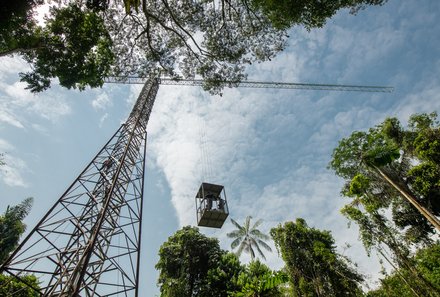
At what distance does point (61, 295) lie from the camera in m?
5.66

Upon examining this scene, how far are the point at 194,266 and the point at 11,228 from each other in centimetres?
2528

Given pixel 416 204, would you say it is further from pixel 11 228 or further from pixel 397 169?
pixel 11 228

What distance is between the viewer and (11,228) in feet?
102

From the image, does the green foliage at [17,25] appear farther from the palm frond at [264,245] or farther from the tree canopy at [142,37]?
the palm frond at [264,245]

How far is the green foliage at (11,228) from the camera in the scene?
2834cm

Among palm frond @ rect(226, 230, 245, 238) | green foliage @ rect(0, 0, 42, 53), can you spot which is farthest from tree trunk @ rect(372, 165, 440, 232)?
green foliage @ rect(0, 0, 42, 53)

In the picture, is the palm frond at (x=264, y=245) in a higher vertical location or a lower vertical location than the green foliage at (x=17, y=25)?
higher

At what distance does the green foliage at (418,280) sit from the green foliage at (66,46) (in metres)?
17.3

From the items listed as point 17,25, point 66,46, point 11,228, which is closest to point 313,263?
point 66,46

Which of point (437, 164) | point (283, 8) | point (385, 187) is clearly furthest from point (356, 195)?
point (283, 8)

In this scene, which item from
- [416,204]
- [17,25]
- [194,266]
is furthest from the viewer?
[194,266]

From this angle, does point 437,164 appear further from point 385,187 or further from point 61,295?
point 61,295

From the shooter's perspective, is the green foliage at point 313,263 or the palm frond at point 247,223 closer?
the green foliage at point 313,263

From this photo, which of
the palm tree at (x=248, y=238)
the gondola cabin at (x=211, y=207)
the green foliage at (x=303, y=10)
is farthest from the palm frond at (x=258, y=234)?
the green foliage at (x=303, y=10)
